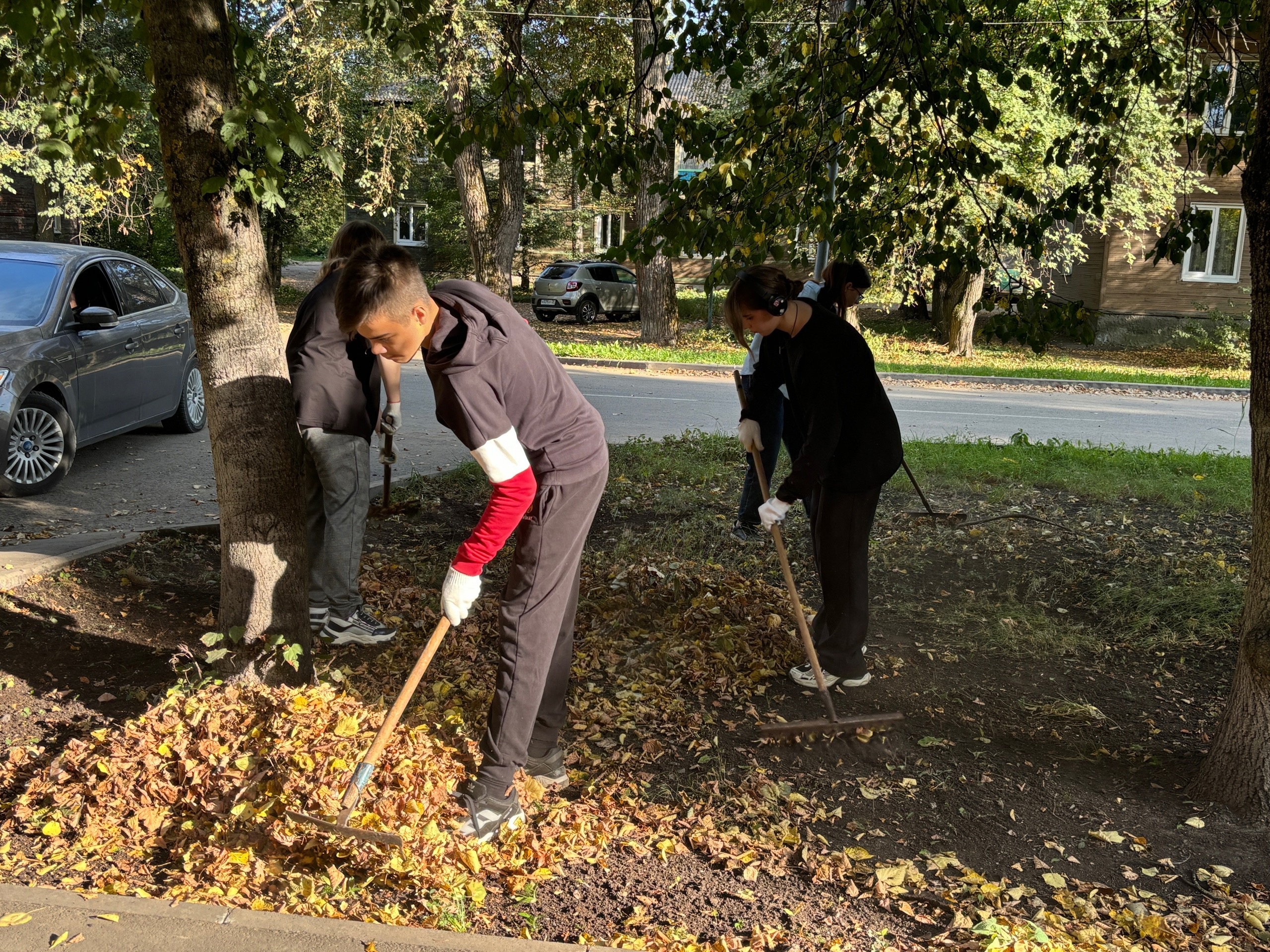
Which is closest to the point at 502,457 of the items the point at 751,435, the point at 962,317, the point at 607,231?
the point at 751,435

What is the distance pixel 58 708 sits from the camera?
3.95m

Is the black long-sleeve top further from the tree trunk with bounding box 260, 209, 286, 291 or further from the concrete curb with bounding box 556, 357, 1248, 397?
the tree trunk with bounding box 260, 209, 286, 291

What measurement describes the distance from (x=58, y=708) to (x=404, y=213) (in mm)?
39338

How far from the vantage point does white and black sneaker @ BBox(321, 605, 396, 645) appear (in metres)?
4.66

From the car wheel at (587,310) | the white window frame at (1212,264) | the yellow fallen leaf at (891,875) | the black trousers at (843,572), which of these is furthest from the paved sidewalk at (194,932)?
the white window frame at (1212,264)

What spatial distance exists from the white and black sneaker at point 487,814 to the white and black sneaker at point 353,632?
154cm

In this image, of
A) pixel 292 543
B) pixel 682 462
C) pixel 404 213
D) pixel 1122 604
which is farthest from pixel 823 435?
pixel 404 213

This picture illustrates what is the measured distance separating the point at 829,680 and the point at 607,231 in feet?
125

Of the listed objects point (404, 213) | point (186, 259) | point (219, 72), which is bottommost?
point (186, 259)

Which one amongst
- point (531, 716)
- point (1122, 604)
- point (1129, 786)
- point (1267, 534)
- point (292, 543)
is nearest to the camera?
point (531, 716)

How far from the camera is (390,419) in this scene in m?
5.23

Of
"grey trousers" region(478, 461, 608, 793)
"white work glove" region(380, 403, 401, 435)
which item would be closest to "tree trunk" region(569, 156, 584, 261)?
"white work glove" region(380, 403, 401, 435)

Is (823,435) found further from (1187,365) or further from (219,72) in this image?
(1187,365)

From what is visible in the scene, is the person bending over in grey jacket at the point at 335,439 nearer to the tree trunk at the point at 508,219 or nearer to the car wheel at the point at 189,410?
the car wheel at the point at 189,410
